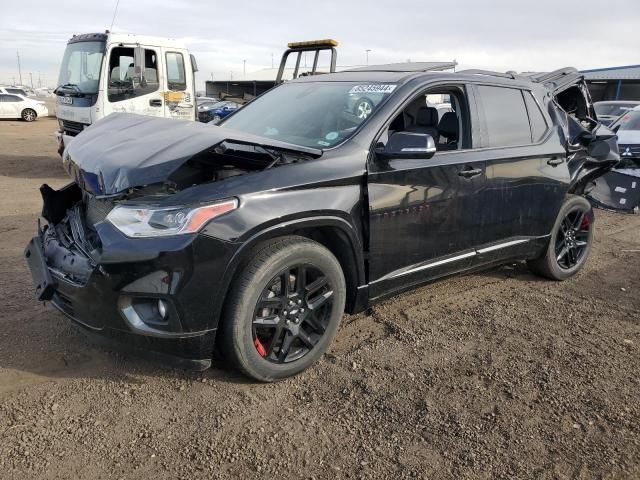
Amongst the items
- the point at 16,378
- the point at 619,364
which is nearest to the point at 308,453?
the point at 16,378

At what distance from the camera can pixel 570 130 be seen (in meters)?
4.91

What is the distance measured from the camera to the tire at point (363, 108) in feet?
11.6

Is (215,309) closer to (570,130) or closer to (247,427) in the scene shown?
(247,427)

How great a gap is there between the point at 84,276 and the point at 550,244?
3769mm

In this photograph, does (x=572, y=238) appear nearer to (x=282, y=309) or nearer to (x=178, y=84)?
(x=282, y=309)

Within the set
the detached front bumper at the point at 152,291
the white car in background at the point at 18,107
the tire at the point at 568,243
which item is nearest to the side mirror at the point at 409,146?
the detached front bumper at the point at 152,291

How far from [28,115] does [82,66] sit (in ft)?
69.2

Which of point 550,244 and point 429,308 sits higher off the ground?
point 550,244

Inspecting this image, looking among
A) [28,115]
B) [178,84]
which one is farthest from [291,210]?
[28,115]

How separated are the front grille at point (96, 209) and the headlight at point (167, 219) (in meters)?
0.27

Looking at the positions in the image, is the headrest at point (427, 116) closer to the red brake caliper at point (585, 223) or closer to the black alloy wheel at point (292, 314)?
the black alloy wheel at point (292, 314)

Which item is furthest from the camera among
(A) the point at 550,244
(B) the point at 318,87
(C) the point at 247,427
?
(A) the point at 550,244

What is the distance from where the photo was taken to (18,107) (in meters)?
27.2

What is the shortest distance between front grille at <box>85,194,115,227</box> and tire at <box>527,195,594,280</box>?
3606 millimetres
